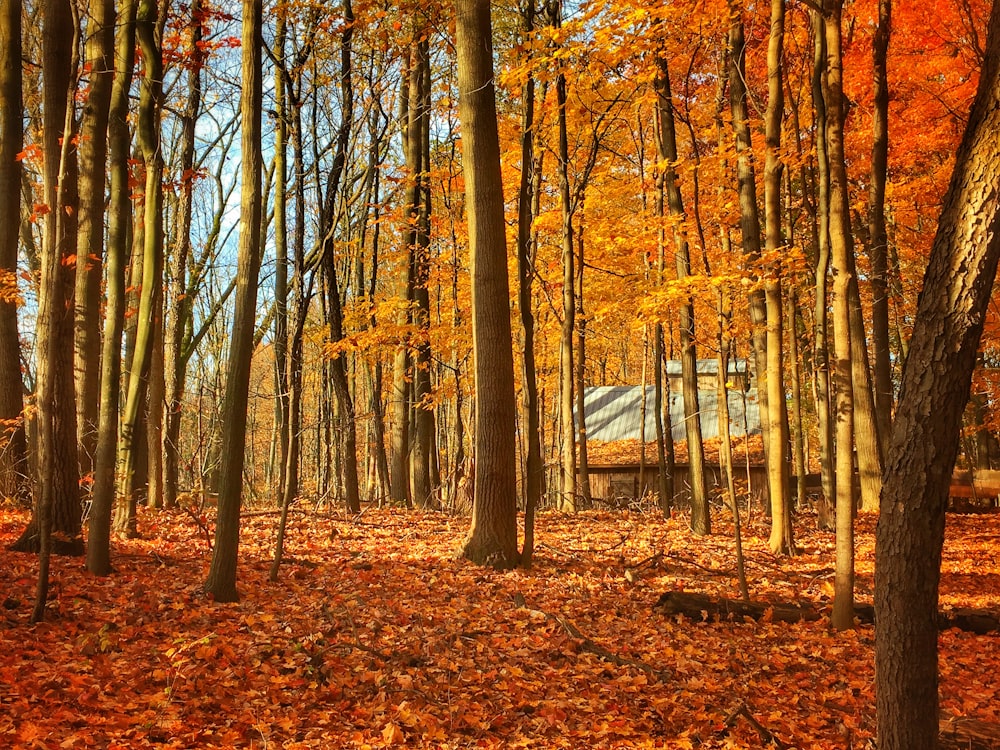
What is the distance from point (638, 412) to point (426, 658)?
1927cm

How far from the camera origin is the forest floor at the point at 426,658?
15.3ft

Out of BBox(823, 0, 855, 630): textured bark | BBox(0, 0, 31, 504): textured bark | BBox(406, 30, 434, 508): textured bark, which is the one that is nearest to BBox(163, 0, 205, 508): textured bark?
BBox(0, 0, 31, 504): textured bark

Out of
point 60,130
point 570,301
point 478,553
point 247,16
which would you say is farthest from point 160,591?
point 570,301

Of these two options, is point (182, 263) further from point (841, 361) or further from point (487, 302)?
point (841, 361)

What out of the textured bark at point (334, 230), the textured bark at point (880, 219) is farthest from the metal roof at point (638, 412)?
the textured bark at point (334, 230)

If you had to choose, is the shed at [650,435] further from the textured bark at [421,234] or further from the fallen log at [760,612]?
the fallen log at [760,612]

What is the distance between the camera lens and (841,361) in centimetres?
728

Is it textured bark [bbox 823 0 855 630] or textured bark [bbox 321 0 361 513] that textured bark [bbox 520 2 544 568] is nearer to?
textured bark [bbox 321 0 361 513]

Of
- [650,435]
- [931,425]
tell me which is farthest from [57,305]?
[650,435]

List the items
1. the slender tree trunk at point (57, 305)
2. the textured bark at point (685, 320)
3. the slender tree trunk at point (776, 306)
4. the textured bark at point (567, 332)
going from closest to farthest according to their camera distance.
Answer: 1. the slender tree trunk at point (57, 305)
2. the slender tree trunk at point (776, 306)
3. the textured bark at point (685, 320)
4. the textured bark at point (567, 332)

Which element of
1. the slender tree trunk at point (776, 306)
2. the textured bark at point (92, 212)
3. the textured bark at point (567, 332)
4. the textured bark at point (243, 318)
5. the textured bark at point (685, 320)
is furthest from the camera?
the textured bark at point (567, 332)

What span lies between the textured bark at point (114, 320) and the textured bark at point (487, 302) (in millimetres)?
3725

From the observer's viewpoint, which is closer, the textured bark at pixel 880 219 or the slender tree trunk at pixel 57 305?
the slender tree trunk at pixel 57 305

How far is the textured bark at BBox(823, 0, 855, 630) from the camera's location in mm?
7016
